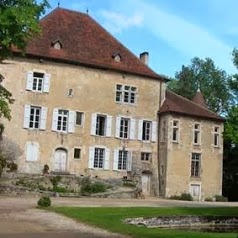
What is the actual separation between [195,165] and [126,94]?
26.0 feet

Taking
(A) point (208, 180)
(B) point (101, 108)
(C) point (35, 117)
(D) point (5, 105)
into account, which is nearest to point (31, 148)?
(C) point (35, 117)

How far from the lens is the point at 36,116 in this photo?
3606 cm

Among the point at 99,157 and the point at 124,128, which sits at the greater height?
the point at 124,128

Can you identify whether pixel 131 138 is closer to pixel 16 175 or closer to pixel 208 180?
pixel 208 180

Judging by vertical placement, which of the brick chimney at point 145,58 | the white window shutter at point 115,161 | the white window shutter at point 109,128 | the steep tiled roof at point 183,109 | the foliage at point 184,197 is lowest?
the foliage at point 184,197

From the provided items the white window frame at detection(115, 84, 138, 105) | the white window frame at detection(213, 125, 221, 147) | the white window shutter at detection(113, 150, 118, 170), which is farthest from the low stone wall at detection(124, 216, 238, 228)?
the white window frame at detection(213, 125, 221, 147)

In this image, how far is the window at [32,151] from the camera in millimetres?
35344

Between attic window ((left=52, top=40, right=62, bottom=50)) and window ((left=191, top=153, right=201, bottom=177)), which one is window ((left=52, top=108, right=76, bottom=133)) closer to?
attic window ((left=52, top=40, right=62, bottom=50))

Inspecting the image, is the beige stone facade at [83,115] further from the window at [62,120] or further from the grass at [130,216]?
the grass at [130,216]

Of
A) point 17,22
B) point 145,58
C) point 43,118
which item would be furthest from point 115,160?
point 17,22

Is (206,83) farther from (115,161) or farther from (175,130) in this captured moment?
(115,161)

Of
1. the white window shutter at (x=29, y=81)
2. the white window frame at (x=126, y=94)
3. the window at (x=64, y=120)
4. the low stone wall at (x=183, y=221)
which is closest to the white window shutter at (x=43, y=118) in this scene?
the window at (x=64, y=120)

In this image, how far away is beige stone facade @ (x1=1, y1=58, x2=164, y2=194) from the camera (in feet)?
117

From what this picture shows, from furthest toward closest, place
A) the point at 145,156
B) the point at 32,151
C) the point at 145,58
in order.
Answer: the point at 145,58, the point at 145,156, the point at 32,151
